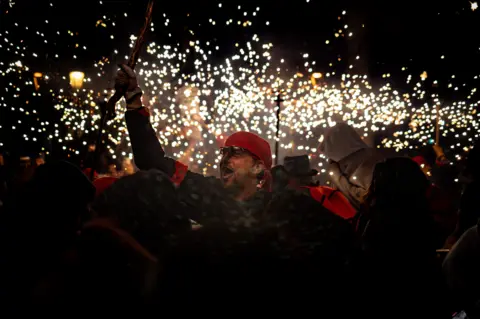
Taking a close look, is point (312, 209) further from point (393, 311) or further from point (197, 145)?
point (197, 145)

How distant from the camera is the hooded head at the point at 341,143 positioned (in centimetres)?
638

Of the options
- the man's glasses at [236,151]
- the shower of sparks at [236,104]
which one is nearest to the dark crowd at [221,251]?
the man's glasses at [236,151]

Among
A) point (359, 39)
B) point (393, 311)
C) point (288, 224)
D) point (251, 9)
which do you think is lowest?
point (393, 311)

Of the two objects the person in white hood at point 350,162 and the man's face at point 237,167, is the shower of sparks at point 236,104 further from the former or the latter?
the man's face at point 237,167

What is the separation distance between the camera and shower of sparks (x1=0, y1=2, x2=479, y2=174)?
45.0ft

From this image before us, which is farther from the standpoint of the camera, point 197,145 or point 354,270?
point 197,145

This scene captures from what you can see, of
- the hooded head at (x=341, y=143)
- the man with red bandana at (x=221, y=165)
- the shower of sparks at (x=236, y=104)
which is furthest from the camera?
the shower of sparks at (x=236, y=104)

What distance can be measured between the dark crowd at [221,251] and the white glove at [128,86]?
5.40ft

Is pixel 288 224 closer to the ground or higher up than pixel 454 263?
higher up

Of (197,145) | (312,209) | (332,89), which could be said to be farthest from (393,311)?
(332,89)

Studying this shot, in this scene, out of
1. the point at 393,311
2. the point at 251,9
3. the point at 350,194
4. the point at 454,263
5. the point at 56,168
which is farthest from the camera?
the point at 251,9

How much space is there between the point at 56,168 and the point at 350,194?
12.2ft

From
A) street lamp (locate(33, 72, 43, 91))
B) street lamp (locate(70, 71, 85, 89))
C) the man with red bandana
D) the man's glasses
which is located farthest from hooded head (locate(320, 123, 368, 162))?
street lamp (locate(33, 72, 43, 91))

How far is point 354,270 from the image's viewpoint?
153 centimetres
